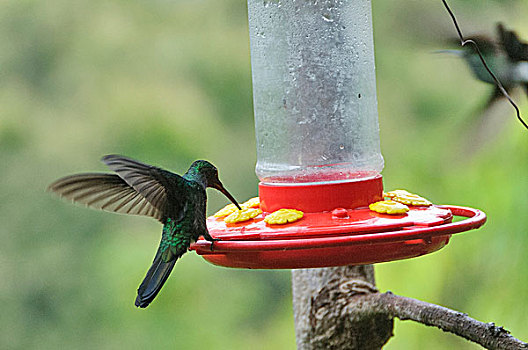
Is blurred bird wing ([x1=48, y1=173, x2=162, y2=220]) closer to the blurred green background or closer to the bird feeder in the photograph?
the bird feeder

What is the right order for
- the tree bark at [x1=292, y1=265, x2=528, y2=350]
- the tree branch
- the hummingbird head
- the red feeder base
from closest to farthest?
1. the red feeder base
2. the tree branch
3. the hummingbird head
4. the tree bark at [x1=292, y1=265, x2=528, y2=350]

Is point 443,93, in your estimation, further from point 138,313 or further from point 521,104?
point 138,313

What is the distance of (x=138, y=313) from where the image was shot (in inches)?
138

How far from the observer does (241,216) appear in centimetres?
168

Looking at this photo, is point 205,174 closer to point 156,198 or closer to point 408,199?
point 156,198

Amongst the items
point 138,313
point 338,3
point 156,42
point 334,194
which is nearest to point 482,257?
point 334,194

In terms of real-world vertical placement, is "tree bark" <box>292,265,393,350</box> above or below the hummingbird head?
below

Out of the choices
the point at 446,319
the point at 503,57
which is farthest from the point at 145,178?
the point at 503,57

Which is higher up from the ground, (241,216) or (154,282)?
(241,216)

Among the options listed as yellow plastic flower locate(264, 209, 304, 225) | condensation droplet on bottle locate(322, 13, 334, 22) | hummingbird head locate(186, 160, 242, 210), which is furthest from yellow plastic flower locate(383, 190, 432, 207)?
condensation droplet on bottle locate(322, 13, 334, 22)

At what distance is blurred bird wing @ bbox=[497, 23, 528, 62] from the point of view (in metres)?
1.85

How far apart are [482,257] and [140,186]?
136 cm

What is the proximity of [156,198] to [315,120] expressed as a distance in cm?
53

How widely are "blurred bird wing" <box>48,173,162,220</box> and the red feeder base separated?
216 millimetres
